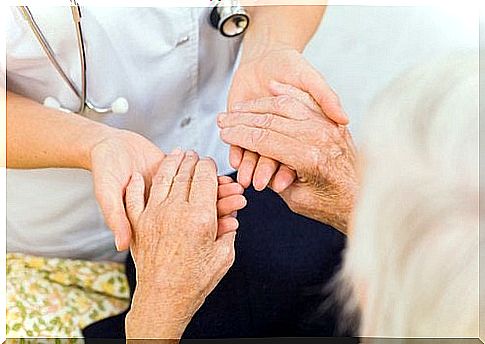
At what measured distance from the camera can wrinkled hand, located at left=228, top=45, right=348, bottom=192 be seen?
3.30 ft

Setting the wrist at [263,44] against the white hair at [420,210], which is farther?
the wrist at [263,44]

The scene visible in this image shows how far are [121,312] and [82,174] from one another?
0.59 ft

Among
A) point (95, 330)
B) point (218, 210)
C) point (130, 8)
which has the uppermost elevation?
point (130, 8)

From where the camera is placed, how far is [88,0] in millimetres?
1032

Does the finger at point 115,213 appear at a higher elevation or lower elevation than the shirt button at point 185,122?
lower

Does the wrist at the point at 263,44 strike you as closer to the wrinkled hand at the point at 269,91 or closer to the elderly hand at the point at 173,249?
the wrinkled hand at the point at 269,91

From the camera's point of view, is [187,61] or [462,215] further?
[187,61]

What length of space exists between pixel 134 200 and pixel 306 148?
0.22 m

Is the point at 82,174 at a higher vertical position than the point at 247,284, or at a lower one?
higher

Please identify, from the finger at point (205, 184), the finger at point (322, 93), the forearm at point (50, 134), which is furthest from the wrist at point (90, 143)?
the finger at point (322, 93)

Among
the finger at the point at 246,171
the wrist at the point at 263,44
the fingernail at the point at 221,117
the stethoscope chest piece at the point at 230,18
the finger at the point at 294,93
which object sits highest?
the stethoscope chest piece at the point at 230,18

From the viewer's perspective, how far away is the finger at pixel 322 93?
1018 mm

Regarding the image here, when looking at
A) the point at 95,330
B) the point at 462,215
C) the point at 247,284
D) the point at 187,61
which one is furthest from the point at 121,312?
the point at 462,215

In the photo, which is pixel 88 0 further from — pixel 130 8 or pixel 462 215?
pixel 462 215
